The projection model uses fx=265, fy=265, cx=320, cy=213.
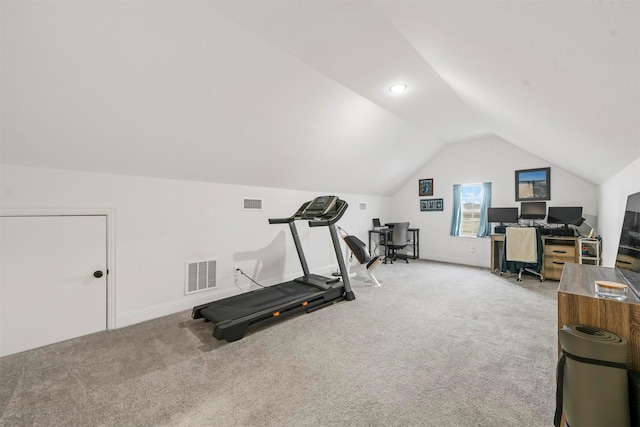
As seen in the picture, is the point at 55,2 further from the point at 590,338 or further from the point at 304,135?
the point at 590,338

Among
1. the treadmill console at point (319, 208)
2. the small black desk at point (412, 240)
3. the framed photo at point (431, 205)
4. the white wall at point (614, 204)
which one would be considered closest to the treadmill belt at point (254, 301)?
the treadmill console at point (319, 208)

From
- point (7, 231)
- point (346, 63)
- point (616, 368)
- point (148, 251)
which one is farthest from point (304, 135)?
point (616, 368)

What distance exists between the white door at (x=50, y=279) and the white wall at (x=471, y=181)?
624 cm

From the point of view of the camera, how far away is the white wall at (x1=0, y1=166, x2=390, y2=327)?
2537 millimetres

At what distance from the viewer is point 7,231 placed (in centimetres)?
230

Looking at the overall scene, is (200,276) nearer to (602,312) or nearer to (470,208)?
(602,312)

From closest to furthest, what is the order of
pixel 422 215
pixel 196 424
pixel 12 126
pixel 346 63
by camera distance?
pixel 196 424 < pixel 12 126 < pixel 346 63 < pixel 422 215

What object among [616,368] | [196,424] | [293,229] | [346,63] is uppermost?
[346,63]

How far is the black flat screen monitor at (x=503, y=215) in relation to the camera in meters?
5.16

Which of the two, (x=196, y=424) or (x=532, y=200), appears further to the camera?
(x=532, y=200)

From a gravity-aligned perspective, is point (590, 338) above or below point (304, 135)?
below

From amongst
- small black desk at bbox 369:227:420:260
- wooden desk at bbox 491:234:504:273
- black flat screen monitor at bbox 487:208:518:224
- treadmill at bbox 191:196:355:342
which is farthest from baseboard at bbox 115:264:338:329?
black flat screen monitor at bbox 487:208:518:224

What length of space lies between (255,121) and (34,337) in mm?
2936

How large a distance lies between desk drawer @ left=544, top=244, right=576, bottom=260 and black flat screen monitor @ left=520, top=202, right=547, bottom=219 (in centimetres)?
66
